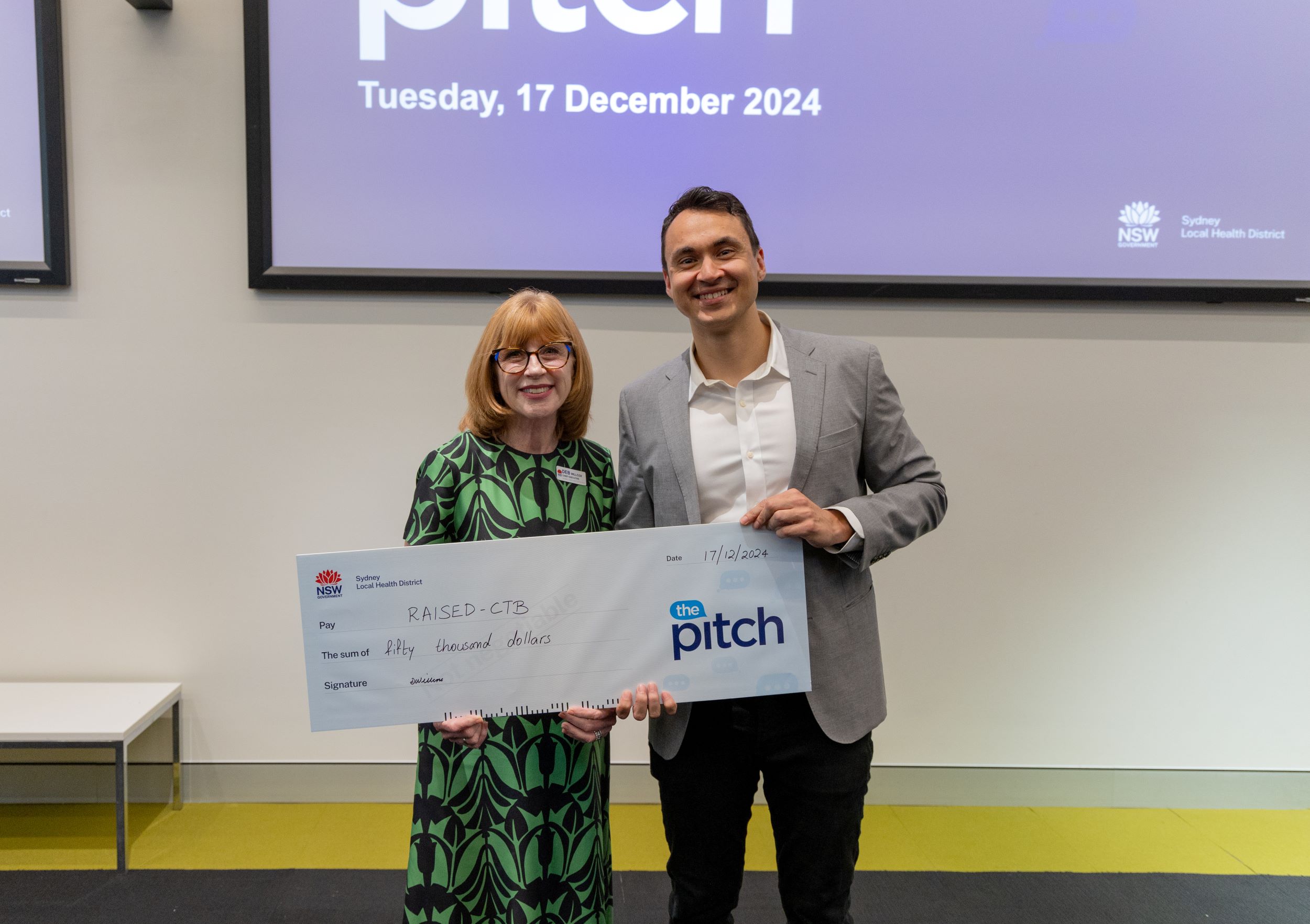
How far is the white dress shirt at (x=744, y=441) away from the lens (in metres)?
1.45

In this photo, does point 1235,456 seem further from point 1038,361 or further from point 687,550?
point 687,550

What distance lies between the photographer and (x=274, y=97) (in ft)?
8.44

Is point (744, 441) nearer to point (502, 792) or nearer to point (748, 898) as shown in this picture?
point (502, 792)

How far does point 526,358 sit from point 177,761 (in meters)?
2.26

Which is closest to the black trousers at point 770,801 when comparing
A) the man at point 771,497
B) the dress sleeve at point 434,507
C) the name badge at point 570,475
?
the man at point 771,497

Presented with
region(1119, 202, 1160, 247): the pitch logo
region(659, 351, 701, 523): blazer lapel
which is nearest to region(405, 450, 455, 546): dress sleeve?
region(659, 351, 701, 523): blazer lapel

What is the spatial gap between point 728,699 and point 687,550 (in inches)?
12.7

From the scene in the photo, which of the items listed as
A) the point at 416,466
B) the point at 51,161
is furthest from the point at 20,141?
the point at 416,466

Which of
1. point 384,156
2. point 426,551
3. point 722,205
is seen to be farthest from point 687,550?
point 384,156

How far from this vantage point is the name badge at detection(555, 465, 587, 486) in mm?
1536

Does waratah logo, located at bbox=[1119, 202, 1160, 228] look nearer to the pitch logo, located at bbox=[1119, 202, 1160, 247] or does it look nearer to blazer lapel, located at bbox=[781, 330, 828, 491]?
the pitch logo, located at bbox=[1119, 202, 1160, 247]

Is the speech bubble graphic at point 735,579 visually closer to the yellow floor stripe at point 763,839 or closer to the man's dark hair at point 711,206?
the man's dark hair at point 711,206

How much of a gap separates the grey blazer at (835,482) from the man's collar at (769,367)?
0.5 inches

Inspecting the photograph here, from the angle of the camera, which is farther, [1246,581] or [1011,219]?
[1246,581]
